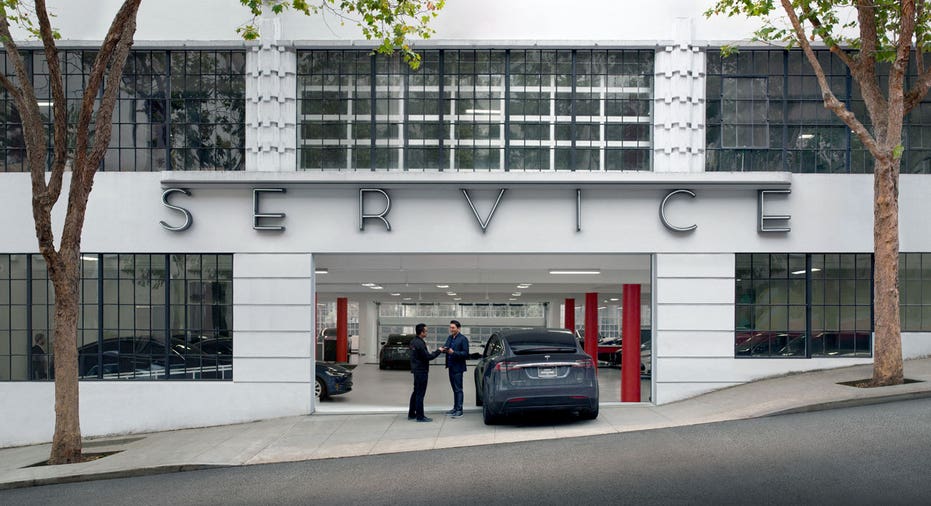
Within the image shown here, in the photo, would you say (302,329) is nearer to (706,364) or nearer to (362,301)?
(706,364)

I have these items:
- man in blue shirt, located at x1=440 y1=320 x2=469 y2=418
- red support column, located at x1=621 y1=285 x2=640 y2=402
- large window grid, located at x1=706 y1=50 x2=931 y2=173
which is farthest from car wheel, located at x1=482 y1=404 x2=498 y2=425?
large window grid, located at x1=706 y1=50 x2=931 y2=173

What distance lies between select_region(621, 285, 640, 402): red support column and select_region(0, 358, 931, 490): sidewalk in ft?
10.1

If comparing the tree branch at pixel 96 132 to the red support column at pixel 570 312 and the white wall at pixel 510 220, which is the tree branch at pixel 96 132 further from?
the red support column at pixel 570 312

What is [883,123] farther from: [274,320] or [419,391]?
[274,320]

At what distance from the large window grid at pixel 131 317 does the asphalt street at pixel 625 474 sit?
17.3 feet

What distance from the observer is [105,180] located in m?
15.7

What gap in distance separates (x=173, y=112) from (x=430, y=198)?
528 centimetres

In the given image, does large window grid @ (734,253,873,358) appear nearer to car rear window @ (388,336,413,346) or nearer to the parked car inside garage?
the parked car inside garage

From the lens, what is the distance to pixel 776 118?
15938mm

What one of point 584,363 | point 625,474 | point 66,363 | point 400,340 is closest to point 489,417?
point 584,363

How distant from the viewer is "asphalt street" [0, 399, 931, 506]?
27.2ft

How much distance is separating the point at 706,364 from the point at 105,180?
11735 mm

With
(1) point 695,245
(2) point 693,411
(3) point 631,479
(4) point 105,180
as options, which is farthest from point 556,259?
(4) point 105,180

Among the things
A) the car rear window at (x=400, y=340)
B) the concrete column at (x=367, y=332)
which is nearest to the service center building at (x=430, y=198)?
the car rear window at (x=400, y=340)
